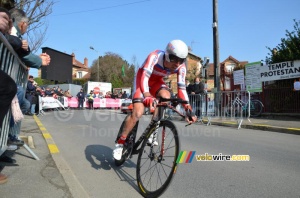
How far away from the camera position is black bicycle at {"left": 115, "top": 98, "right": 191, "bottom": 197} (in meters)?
3.39

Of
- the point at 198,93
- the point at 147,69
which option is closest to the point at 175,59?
the point at 147,69

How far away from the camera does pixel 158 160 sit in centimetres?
369

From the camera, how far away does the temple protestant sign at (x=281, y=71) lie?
13391 millimetres

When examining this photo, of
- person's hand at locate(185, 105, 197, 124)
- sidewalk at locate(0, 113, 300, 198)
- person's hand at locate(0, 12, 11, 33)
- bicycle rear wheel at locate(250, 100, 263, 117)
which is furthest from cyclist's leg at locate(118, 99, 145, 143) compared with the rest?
bicycle rear wheel at locate(250, 100, 263, 117)

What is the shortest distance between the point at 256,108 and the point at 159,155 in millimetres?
12343

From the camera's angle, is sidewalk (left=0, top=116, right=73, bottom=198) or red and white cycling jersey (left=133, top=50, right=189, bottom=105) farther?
red and white cycling jersey (left=133, top=50, right=189, bottom=105)

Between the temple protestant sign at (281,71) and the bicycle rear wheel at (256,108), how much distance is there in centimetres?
121

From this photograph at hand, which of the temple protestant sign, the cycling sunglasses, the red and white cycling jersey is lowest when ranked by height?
the red and white cycling jersey

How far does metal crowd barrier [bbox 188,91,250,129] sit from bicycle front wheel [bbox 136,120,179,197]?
9295 mm

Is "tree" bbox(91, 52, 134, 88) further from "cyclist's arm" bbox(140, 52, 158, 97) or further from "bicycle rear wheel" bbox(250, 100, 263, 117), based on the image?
"cyclist's arm" bbox(140, 52, 158, 97)

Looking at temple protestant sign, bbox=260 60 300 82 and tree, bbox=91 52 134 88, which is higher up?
tree, bbox=91 52 134 88

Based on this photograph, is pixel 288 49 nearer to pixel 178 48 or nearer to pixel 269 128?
pixel 269 128

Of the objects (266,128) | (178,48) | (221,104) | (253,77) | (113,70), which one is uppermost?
(113,70)

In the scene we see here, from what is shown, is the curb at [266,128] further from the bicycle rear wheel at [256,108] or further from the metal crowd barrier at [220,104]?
the bicycle rear wheel at [256,108]
